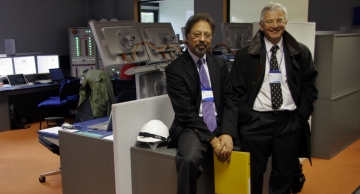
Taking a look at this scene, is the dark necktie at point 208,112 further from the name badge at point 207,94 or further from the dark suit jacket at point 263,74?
the dark suit jacket at point 263,74

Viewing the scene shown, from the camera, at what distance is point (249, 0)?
292 inches

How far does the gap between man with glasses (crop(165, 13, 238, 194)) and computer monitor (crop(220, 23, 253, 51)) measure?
286cm

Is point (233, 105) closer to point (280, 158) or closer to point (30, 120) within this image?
point (280, 158)

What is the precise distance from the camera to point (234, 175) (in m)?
2.26

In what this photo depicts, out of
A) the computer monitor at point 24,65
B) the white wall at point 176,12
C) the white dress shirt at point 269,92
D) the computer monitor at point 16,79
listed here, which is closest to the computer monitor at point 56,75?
the computer monitor at point 24,65

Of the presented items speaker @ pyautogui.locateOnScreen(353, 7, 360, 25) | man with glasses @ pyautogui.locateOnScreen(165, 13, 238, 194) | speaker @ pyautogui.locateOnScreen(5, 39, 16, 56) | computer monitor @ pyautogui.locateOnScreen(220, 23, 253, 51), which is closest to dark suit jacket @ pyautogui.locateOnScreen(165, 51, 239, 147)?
man with glasses @ pyautogui.locateOnScreen(165, 13, 238, 194)

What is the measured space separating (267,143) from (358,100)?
3225 millimetres

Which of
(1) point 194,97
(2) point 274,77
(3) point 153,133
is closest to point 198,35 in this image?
(1) point 194,97

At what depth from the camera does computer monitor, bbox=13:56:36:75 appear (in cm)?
679

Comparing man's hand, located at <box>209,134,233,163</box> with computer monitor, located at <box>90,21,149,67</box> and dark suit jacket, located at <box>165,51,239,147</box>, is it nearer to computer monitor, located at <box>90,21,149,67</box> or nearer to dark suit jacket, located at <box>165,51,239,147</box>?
dark suit jacket, located at <box>165,51,239,147</box>

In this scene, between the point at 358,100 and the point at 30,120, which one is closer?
the point at 358,100

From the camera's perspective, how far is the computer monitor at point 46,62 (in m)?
7.17

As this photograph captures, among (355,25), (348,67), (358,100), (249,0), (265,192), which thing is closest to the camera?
(265,192)

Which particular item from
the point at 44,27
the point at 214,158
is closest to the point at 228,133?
the point at 214,158
